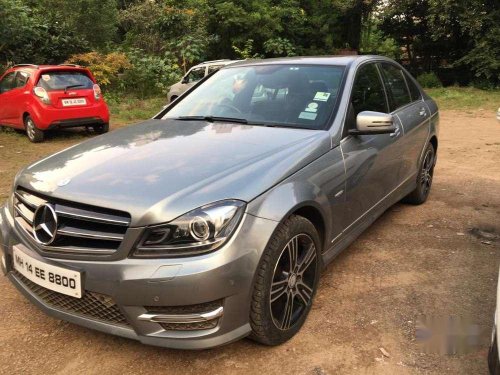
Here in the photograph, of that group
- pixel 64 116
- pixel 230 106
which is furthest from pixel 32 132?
pixel 230 106

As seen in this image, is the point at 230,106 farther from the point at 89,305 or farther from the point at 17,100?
the point at 17,100

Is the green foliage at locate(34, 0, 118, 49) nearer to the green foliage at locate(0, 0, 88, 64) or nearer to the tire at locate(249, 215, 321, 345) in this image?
the green foliage at locate(0, 0, 88, 64)

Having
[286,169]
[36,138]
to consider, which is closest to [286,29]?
[36,138]

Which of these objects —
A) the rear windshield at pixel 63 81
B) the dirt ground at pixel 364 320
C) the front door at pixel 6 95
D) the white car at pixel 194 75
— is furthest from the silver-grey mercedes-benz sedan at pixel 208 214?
the white car at pixel 194 75

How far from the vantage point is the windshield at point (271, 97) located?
339 centimetres

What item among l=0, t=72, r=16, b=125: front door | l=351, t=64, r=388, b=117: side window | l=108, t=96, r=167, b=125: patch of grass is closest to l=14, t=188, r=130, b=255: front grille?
l=351, t=64, r=388, b=117: side window

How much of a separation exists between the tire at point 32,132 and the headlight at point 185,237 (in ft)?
A: 25.3

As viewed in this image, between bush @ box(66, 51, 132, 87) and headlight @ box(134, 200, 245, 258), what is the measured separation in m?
14.2

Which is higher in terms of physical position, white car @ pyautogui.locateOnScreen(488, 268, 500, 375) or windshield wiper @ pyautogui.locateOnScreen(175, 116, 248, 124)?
windshield wiper @ pyautogui.locateOnScreen(175, 116, 248, 124)

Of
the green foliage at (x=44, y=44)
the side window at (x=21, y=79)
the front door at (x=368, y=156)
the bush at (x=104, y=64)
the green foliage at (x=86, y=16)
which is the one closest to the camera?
the front door at (x=368, y=156)

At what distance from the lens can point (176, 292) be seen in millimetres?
2199

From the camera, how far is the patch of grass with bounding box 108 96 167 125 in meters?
12.4

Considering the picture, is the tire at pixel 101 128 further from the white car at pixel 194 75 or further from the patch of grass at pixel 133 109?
the white car at pixel 194 75

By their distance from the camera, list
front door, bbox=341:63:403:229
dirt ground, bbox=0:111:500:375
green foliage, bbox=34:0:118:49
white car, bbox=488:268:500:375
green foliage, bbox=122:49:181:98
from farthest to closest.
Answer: green foliage, bbox=34:0:118:49, green foliage, bbox=122:49:181:98, front door, bbox=341:63:403:229, dirt ground, bbox=0:111:500:375, white car, bbox=488:268:500:375
